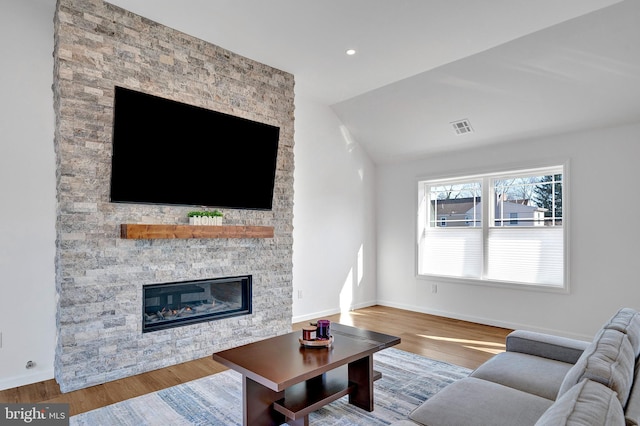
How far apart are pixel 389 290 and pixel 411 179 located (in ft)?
6.02

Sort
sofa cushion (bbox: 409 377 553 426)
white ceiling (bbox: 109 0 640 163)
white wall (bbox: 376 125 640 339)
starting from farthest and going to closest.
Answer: white wall (bbox: 376 125 640 339) < white ceiling (bbox: 109 0 640 163) < sofa cushion (bbox: 409 377 553 426)

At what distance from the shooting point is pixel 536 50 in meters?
3.72

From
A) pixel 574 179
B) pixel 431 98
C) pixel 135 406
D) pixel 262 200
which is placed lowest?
pixel 135 406

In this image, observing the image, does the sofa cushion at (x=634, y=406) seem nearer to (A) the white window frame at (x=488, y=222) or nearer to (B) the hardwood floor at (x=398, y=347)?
(B) the hardwood floor at (x=398, y=347)

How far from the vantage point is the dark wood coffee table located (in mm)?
2240

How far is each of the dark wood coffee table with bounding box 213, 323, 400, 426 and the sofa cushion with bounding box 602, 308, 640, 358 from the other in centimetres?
134

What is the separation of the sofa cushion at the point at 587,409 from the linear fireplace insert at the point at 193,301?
10.7 ft

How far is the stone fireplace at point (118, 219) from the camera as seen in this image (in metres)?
3.07

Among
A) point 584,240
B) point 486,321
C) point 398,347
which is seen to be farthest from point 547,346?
point 486,321

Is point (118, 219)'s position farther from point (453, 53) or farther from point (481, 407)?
point (453, 53)

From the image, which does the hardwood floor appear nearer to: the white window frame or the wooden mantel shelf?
the white window frame

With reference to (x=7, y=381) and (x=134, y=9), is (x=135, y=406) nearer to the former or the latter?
(x=7, y=381)

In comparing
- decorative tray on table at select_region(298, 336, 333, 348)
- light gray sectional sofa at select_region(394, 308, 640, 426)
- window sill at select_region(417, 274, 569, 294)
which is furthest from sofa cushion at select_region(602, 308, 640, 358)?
window sill at select_region(417, 274, 569, 294)

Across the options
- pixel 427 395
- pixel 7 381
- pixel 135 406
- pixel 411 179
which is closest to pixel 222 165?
pixel 135 406
